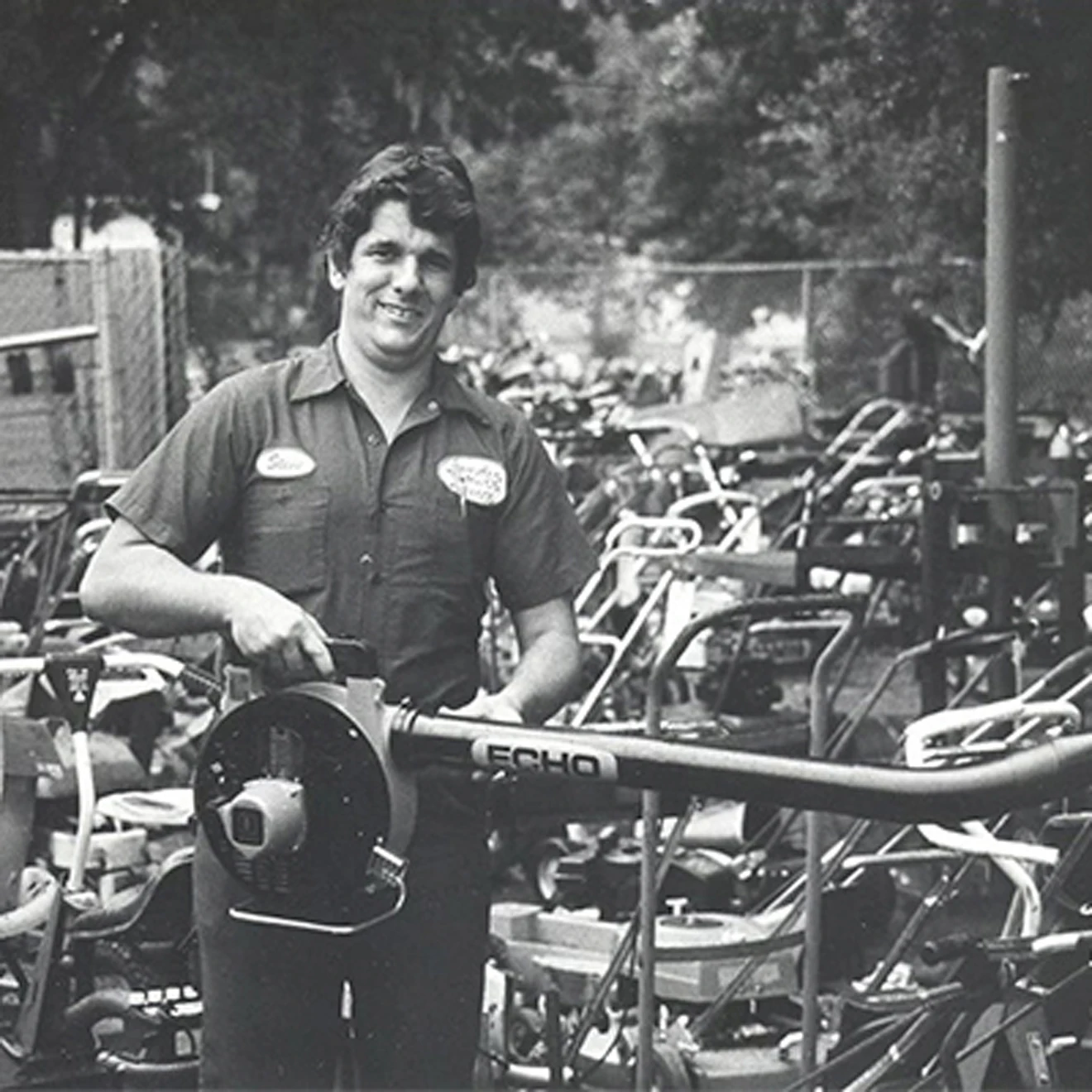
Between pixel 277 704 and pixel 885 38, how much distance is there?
34.8ft

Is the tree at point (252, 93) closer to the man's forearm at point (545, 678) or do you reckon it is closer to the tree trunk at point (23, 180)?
the tree trunk at point (23, 180)

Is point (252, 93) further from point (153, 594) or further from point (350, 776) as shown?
point (350, 776)

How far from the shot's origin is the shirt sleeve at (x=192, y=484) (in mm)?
3461

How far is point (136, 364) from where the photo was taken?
1208 centimetres

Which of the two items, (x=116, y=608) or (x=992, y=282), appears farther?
(x=992, y=282)

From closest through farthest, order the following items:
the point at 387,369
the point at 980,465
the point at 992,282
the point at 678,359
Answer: the point at 387,369 → the point at 992,282 → the point at 980,465 → the point at 678,359

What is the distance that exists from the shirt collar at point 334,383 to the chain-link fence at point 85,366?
782 cm

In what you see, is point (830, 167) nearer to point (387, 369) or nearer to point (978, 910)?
point (978, 910)

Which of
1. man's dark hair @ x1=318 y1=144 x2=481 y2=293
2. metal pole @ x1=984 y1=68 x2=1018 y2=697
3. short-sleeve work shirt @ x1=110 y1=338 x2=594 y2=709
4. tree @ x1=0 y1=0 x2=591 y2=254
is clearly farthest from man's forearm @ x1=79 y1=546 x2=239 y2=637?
tree @ x1=0 y1=0 x2=591 y2=254

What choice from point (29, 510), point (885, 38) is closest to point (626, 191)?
point (885, 38)

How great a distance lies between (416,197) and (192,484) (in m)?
0.53

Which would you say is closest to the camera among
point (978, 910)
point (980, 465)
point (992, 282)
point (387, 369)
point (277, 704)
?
point (277, 704)

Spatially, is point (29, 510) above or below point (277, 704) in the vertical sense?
below

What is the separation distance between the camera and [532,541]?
144 inches
